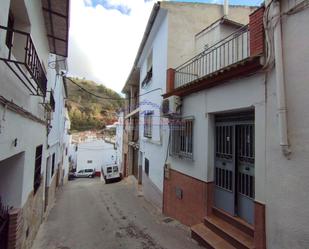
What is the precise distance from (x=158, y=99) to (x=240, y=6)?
17.7 feet

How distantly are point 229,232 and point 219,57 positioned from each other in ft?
16.0

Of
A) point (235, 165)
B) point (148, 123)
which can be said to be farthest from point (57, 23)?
point (148, 123)

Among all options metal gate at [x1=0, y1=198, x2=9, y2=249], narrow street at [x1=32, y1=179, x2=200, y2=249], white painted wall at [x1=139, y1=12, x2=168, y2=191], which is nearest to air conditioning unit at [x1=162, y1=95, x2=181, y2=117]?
white painted wall at [x1=139, y1=12, x2=168, y2=191]

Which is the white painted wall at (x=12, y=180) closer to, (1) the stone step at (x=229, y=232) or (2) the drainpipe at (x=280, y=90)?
(1) the stone step at (x=229, y=232)

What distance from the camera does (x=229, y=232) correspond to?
17.4 ft

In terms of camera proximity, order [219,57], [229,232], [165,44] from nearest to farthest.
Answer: [229,232] < [219,57] < [165,44]

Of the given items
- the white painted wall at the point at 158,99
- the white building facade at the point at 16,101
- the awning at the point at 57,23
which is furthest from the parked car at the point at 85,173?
the white building facade at the point at 16,101

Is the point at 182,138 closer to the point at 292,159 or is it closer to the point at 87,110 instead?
the point at 292,159

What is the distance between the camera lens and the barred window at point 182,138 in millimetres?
7348

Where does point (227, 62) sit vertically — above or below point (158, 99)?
above

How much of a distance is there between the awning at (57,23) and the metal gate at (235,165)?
16.2 ft

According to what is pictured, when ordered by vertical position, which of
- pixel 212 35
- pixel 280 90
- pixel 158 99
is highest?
pixel 212 35

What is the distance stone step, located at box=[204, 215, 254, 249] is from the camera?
480 centimetres

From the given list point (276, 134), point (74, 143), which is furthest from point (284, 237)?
point (74, 143)
